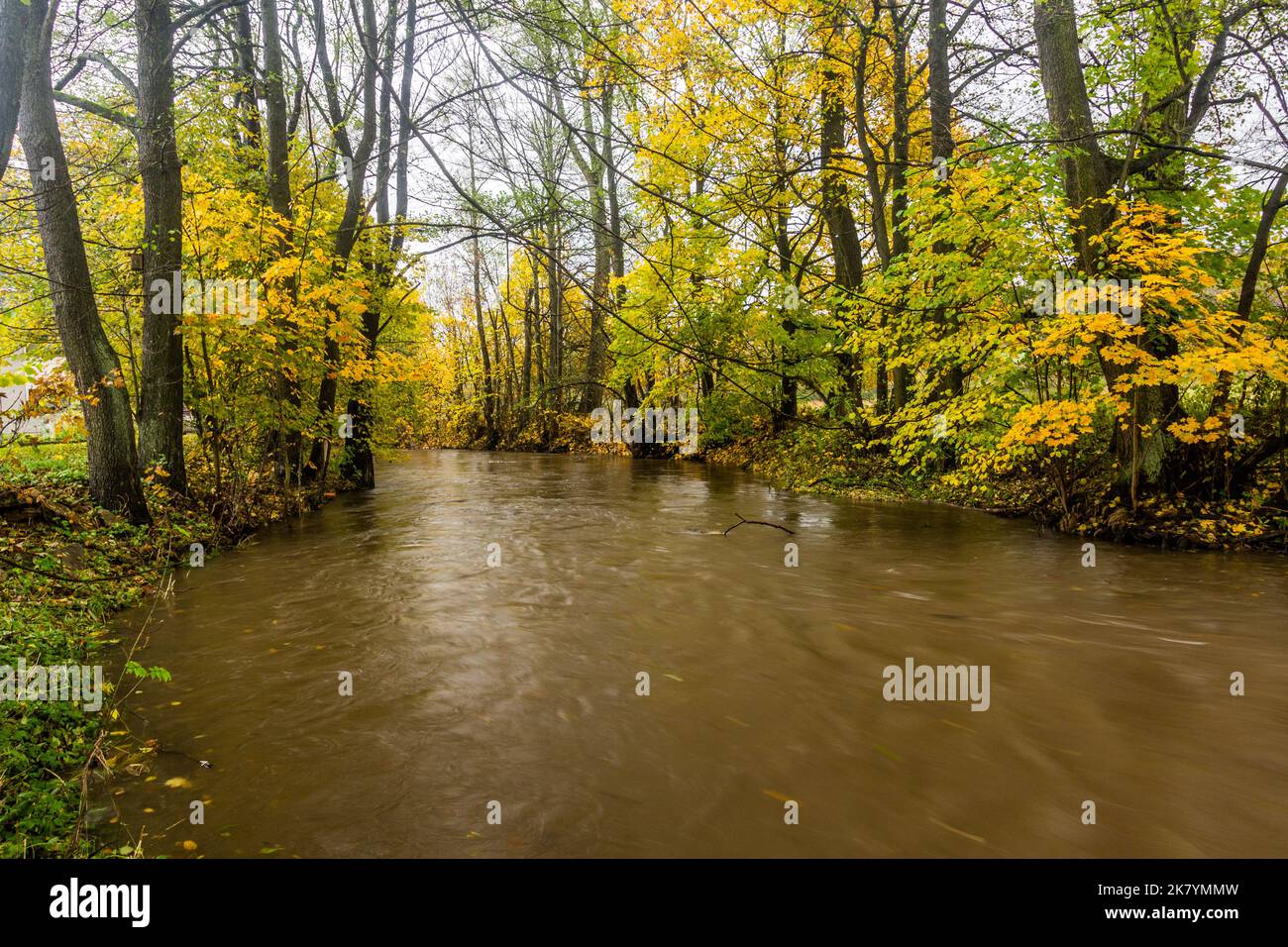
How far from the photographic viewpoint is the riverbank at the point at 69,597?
2.94 m

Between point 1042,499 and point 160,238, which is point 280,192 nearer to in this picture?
point 160,238

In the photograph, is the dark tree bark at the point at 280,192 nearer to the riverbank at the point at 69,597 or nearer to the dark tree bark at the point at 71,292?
the riverbank at the point at 69,597

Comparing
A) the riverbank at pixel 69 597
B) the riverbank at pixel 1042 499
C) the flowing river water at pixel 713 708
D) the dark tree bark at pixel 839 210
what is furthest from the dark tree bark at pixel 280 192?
the dark tree bark at pixel 839 210

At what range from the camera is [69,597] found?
18.6ft

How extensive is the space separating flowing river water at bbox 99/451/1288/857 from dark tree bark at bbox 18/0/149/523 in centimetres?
178

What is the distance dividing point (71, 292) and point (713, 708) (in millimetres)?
8249

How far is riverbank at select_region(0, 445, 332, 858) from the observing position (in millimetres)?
2938

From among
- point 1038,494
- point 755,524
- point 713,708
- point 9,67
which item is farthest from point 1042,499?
point 9,67

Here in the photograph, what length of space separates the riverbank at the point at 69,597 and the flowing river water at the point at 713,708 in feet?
0.72

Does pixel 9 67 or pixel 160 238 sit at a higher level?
pixel 9 67

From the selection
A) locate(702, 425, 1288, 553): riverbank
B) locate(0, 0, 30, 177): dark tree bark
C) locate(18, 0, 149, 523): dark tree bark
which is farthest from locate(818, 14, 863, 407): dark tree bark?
locate(0, 0, 30, 177): dark tree bark

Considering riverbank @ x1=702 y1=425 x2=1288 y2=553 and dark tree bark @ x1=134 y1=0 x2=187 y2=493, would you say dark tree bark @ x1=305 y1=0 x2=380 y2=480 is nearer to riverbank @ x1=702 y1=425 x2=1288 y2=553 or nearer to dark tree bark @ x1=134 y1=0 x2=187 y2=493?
dark tree bark @ x1=134 y1=0 x2=187 y2=493
